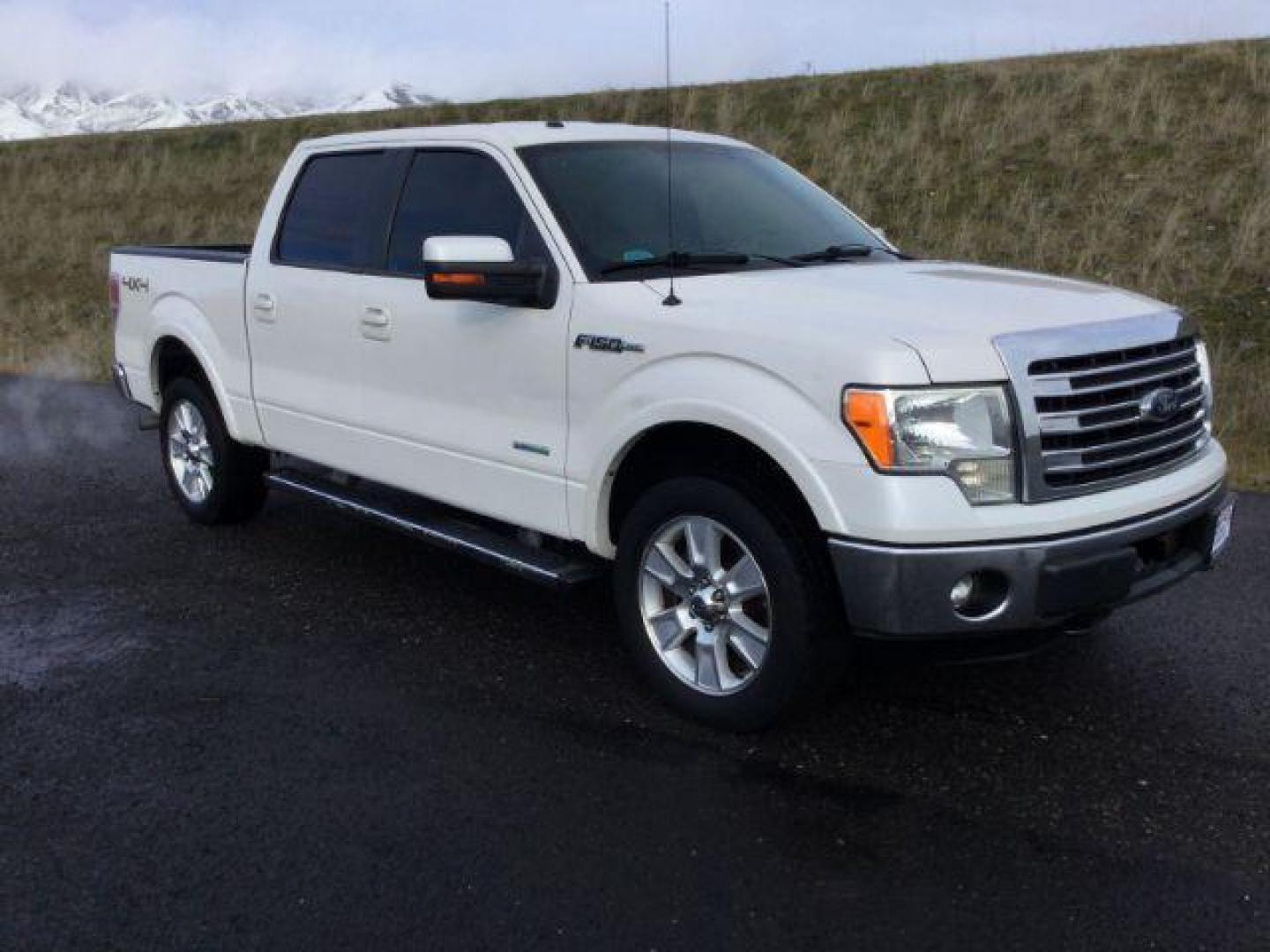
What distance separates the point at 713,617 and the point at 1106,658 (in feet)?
5.46

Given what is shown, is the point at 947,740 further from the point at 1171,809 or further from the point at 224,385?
the point at 224,385

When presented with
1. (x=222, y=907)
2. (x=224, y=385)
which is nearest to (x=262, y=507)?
(x=224, y=385)

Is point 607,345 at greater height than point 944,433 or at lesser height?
greater

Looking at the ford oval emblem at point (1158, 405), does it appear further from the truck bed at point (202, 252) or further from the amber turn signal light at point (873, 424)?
the truck bed at point (202, 252)

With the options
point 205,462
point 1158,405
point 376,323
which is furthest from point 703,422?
point 205,462

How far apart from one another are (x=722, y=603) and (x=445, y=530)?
138 cm

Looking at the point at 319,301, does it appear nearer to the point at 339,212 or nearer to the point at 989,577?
the point at 339,212

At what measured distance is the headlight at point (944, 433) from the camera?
355 centimetres

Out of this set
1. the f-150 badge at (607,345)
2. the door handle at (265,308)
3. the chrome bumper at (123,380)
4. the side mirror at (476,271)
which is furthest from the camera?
the chrome bumper at (123,380)

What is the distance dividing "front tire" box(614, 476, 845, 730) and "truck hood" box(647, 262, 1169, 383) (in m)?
0.60

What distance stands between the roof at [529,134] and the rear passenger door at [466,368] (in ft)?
0.23

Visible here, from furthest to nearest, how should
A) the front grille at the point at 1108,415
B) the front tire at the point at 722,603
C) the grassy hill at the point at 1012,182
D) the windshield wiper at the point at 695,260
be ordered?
the grassy hill at the point at 1012,182, the windshield wiper at the point at 695,260, the front tire at the point at 722,603, the front grille at the point at 1108,415

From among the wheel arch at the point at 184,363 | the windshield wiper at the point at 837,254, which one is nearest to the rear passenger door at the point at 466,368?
the windshield wiper at the point at 837,254

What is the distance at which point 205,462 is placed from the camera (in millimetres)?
6770
